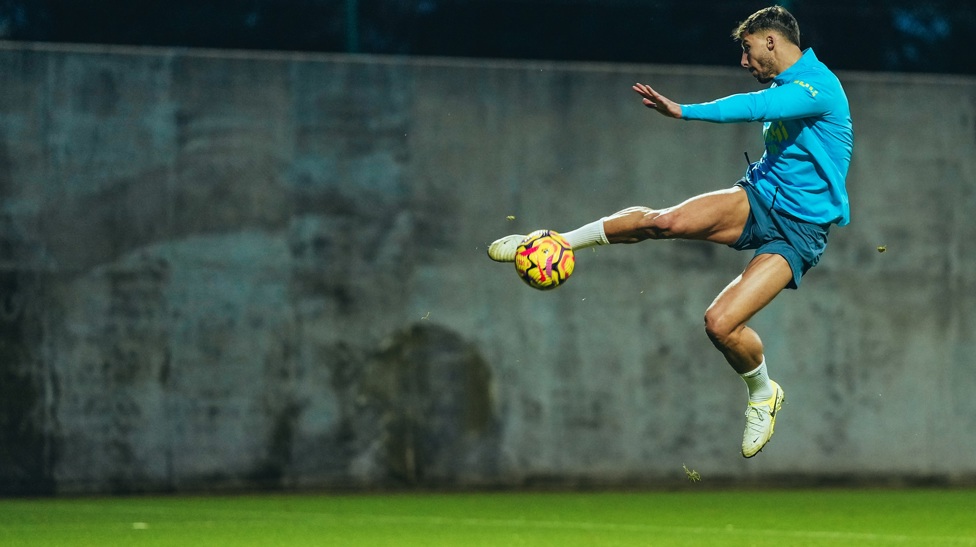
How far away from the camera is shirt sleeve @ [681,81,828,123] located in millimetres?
7395

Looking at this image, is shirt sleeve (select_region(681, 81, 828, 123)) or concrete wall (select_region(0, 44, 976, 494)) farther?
concrete wall (select_region(0, 44, 976, 494))

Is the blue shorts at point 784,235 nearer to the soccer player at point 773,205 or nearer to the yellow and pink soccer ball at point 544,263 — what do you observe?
the soccer player at point 773,205

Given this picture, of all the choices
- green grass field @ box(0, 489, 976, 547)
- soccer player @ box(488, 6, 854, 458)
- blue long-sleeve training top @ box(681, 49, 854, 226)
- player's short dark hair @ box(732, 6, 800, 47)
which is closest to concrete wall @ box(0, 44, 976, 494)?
green grass field @ box(0, 489, 976, 547)

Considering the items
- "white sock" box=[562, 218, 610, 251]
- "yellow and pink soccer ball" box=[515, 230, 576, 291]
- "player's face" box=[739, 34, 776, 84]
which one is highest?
"player's face" box=[739, 34, 776, 84]

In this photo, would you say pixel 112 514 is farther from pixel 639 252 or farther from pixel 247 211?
pixel 639 252

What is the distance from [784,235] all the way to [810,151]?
1.58ft

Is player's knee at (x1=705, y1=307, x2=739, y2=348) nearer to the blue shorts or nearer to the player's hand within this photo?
the blue shorts

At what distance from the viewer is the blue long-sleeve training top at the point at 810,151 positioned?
304 inches

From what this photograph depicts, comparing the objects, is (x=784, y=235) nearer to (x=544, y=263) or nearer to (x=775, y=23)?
(x=775, y=23)

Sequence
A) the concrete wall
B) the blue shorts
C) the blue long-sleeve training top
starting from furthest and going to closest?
1. the concrete wall
2. the blue shorts
3. the blue long-sleeve training top

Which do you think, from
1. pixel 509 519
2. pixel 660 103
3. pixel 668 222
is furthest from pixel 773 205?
pixel 509 519

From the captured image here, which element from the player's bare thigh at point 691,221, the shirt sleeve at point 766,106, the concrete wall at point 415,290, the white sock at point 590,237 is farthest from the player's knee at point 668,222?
the concrete wall at point 415,290

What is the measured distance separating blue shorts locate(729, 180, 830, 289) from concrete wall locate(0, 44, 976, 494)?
15.8ft

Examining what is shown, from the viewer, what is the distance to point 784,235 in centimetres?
800
